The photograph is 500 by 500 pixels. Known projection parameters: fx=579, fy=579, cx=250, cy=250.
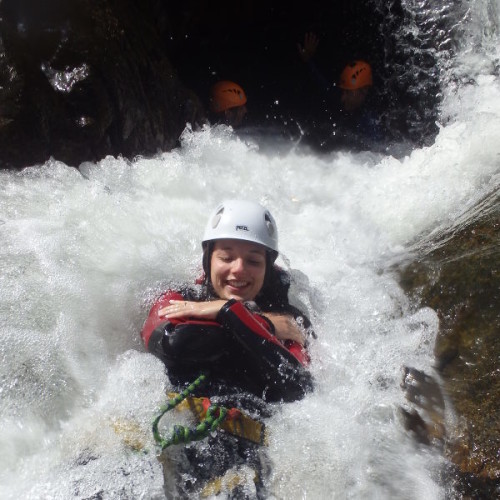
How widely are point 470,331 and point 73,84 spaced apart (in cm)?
367

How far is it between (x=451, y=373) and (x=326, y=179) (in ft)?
13.9

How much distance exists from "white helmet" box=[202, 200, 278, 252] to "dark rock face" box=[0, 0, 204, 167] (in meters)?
1.74

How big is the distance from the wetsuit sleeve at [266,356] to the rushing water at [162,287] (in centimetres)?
12

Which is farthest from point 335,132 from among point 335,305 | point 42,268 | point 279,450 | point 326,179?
point 279,450

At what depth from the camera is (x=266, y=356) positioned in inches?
114

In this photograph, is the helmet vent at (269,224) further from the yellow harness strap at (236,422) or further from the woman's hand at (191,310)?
the yellow harness strap at (236,422)

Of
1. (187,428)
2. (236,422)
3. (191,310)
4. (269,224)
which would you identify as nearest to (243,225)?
(269,224)

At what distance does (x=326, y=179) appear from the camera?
23.0ft

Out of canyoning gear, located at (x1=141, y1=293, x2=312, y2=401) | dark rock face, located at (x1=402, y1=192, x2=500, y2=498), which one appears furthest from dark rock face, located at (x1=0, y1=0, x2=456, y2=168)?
dark rock face, located at (x1=402, y1=192, x2=500, y2=498)

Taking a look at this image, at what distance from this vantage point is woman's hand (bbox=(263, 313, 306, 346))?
3.26 meters

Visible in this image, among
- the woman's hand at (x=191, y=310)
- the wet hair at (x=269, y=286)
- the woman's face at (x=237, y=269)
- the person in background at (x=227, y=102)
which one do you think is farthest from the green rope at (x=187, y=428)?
the person in background at (x=227, y=102)

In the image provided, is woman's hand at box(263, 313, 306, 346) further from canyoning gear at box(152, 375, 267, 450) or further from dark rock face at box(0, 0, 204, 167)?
dark rock face at box(0, 0, 204, 167)

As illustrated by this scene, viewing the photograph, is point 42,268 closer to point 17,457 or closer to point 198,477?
point 17,457

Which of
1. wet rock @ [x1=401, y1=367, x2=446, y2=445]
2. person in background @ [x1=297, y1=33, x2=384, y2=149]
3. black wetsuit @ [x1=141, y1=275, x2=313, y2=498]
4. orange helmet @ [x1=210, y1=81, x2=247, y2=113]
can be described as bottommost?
black wetsuit @ [x1=141, y1=275, x2=313, y2=498]
